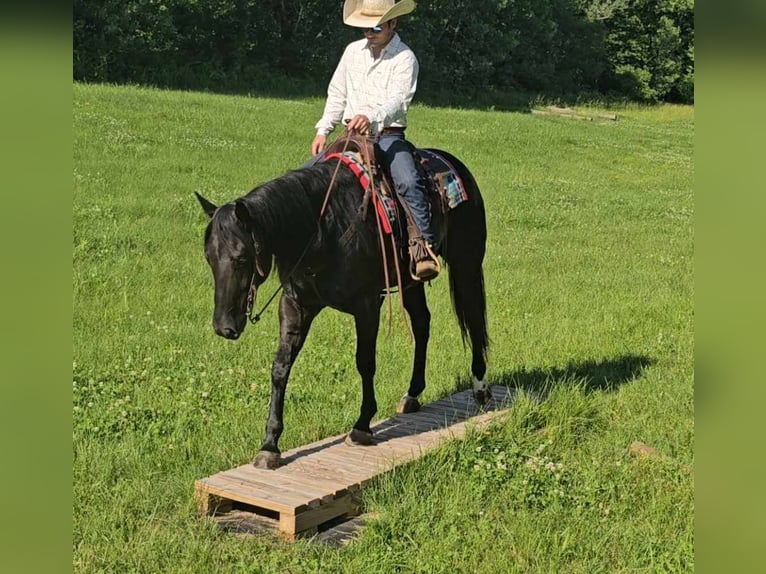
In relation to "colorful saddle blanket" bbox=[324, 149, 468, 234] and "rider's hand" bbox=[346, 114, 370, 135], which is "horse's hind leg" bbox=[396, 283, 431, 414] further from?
"rider's hand" bbox=[346, 114, 370, 135]

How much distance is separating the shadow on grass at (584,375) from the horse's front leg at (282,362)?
2645 mm

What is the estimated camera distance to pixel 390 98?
20.4 ft

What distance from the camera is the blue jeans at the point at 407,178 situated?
20.6 feet

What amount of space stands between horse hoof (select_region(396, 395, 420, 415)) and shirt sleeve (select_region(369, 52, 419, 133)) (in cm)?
235

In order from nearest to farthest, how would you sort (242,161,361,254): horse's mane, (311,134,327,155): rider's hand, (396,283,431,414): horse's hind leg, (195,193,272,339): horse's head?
(195,193,272,339): horse's head < (242,161,361,254): horse's mane < (311,134,327,155): rider's hand < (396,283,431,414): horse's hind leg

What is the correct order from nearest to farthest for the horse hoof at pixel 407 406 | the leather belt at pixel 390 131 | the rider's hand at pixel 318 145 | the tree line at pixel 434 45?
the leather belt at pixel 390 131
the rider's hand at pixel 318 145
the horse hoof at pixel 407 406
the tree line at pixel 434 45

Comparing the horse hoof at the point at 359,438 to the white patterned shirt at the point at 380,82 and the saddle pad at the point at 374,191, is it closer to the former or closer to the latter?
the saddle pad at the point at 374,191

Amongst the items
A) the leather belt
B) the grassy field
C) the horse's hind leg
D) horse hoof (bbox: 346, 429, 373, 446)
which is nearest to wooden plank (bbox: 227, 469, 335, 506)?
the grassy field

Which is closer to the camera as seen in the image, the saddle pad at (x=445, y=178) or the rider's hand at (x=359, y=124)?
the rider's hand at (x=359, y=124)

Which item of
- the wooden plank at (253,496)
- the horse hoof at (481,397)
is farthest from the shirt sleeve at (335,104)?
the wooden plank at (253,496)

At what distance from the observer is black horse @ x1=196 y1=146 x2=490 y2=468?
4.72 m
